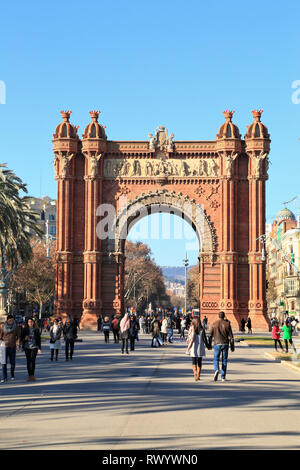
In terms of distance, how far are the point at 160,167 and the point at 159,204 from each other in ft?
9.54

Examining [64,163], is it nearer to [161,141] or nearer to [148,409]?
[161,141]

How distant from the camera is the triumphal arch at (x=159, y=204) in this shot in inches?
2165

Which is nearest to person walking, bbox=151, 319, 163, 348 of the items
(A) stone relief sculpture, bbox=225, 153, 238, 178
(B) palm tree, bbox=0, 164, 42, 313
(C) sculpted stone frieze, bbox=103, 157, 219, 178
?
(B) palm tree, bbox=0, 164, 42, 313

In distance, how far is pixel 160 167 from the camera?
185 ft

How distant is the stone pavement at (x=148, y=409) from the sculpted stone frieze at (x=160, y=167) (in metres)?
33.7

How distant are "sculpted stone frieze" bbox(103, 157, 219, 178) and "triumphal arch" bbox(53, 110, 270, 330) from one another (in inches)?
3.1

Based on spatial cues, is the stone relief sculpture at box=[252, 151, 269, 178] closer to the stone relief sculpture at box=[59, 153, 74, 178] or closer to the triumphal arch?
the triumphal arch

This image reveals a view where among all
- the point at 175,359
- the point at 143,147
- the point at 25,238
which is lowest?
the point at 175,359

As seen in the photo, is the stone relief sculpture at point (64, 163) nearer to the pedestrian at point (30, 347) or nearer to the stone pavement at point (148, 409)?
the stone pavement at point (148, 409)

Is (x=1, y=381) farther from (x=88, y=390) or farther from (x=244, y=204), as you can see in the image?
(x=244, y=204)

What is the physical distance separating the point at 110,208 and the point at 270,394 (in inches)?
1620

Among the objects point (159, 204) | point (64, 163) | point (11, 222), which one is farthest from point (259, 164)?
point (11, 222)

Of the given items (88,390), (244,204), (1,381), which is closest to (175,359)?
(1,381)
